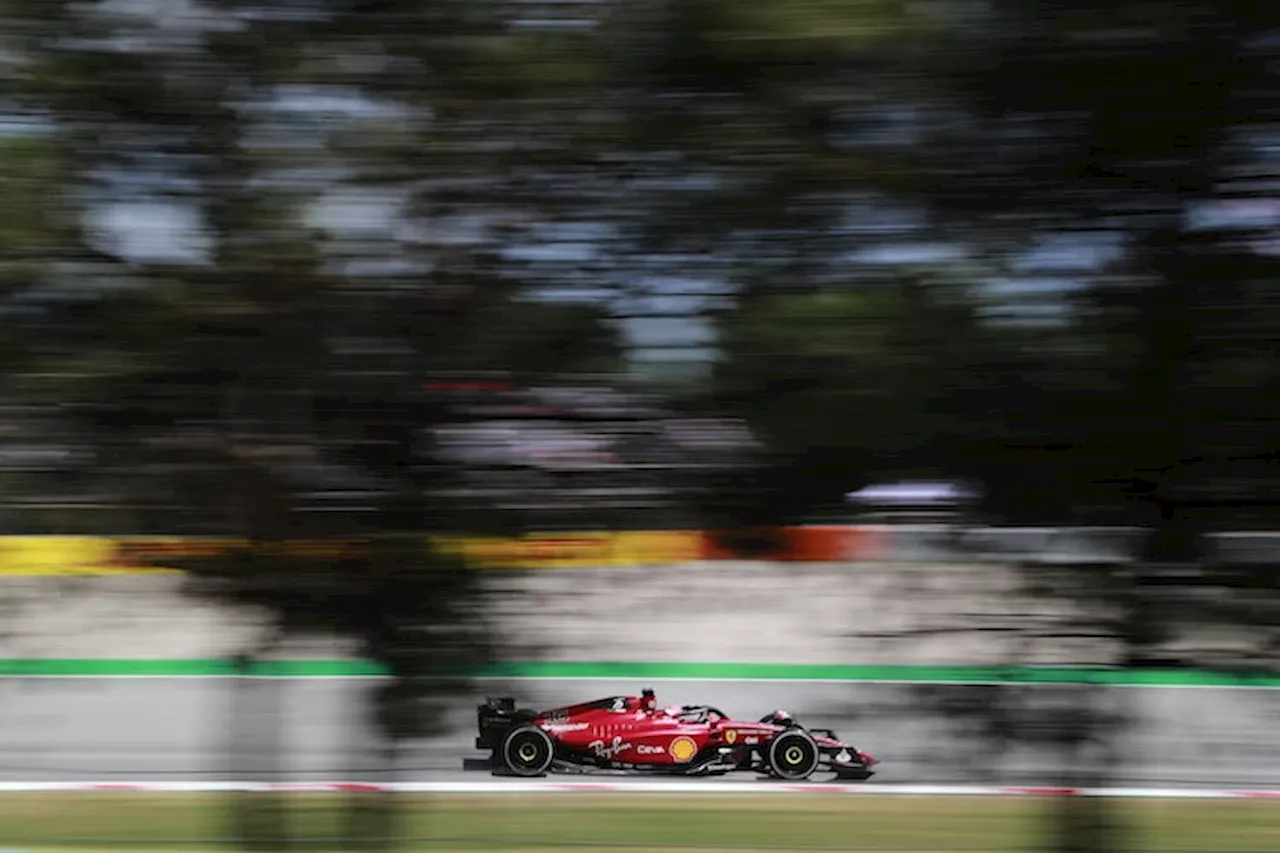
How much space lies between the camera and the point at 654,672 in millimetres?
3215

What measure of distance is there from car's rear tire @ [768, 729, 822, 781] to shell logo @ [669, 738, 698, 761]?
2157 millimetres

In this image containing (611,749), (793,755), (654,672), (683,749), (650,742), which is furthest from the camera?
(683,749)

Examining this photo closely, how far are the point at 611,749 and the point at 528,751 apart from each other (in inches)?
98.4

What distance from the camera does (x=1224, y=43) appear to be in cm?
240

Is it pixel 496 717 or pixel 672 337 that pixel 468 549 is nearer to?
pixel 496 717

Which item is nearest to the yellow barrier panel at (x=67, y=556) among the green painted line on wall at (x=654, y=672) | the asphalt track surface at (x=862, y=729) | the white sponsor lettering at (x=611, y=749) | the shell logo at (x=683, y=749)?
the green painted line on wall at (x=654, y=672)

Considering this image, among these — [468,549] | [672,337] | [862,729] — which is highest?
[672,337]

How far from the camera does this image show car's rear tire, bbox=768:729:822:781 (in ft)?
13.0

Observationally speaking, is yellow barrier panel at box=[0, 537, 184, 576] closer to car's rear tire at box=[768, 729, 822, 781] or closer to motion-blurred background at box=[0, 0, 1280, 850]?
motion-blurred background at box=[0, 0, 1280, 850]

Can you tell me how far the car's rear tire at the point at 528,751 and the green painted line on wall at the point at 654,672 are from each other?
47 cm

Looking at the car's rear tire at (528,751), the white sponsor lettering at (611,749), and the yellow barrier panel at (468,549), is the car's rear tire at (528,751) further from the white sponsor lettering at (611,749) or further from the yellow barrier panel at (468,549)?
the white sponsor lettering at (611,749)

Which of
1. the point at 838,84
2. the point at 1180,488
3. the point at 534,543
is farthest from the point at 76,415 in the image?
the point at 1180,488

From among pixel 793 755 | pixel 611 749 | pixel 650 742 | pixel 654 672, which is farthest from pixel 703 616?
pixel 650 742

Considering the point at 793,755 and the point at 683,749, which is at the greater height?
the point at 683,749
